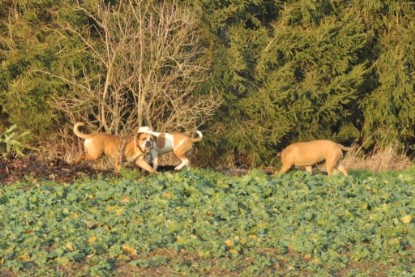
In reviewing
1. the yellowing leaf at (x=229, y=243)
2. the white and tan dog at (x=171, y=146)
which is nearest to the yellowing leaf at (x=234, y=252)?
the yellowing leaf at (x=229, y=243)

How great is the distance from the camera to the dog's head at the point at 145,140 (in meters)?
14.2

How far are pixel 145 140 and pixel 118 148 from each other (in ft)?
1.42

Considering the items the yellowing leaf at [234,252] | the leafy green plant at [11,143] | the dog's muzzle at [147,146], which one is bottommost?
the leafy green plant at [11,143]

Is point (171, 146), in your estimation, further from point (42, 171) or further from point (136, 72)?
point (136, 72)

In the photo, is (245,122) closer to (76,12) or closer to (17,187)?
(76,12)

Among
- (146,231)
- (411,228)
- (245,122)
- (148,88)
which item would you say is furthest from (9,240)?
(245,122)

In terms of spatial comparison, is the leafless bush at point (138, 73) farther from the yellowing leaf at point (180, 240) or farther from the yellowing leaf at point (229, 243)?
the yellowing leaf at point (229, 243)

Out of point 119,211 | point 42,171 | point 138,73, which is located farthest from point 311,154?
point 119,211

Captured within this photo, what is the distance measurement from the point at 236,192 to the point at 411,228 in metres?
2.27

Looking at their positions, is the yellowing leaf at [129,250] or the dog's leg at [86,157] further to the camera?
the dog's leg at [86,157]

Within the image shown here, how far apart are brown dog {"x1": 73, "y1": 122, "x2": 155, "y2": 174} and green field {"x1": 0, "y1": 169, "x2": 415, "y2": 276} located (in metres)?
2.16

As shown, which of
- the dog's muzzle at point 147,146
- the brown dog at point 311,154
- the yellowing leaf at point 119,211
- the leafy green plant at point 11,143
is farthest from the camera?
the brown dog at point 311,154

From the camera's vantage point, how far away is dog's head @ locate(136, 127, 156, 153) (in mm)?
14203

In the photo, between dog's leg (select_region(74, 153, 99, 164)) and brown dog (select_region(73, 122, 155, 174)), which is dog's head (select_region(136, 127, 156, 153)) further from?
dog's leg (select_region(74, 153, 99, 164))
